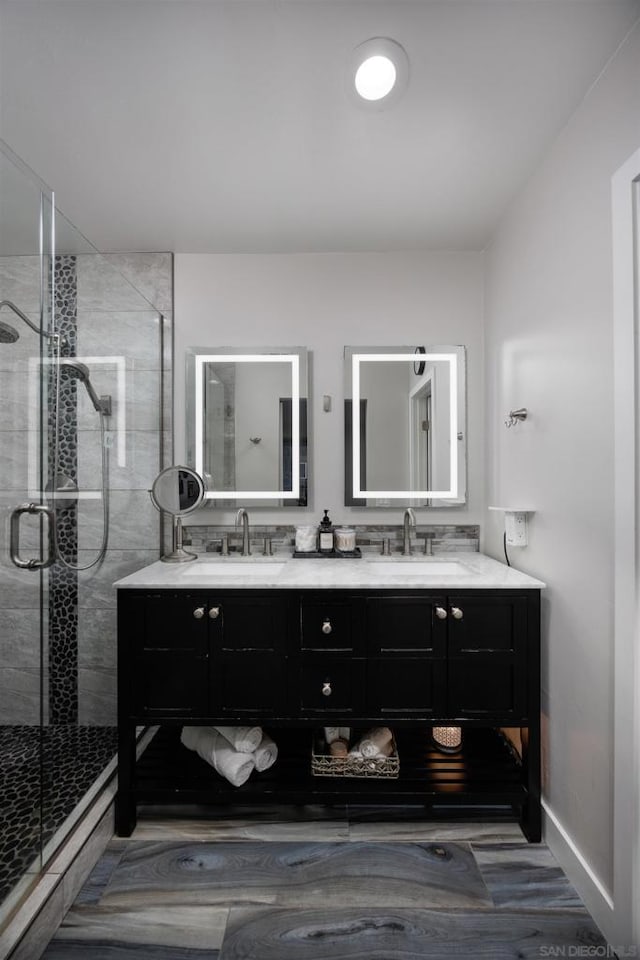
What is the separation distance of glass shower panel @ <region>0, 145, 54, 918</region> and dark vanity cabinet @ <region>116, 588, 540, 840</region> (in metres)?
0.32

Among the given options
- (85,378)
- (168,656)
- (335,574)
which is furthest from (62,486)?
(335,574)

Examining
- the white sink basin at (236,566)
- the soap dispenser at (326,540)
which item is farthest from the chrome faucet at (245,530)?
the soap dispenser at (326,540)

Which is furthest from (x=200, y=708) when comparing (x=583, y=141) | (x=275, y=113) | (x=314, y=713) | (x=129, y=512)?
(x=583, y=141)

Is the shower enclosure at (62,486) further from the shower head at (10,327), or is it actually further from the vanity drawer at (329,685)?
the vanity drawer at (329,685)

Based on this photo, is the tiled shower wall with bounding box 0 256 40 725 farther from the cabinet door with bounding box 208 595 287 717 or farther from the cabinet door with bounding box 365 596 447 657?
the cabinet door with bounding box 365 596 447 657

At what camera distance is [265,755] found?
164 cm

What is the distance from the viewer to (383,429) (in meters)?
2.18

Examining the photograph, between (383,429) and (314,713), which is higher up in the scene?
(383,429)

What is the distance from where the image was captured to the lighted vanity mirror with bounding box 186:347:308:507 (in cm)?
218

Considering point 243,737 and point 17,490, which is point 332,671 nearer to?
point 243,737

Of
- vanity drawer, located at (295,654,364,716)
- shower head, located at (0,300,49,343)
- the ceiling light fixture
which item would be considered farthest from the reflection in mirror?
the ceiling light fixture

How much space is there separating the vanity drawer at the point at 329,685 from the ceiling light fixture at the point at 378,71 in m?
1.79

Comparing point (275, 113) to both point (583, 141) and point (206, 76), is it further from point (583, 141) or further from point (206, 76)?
point (583, 141)

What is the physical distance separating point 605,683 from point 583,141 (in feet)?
5.37
